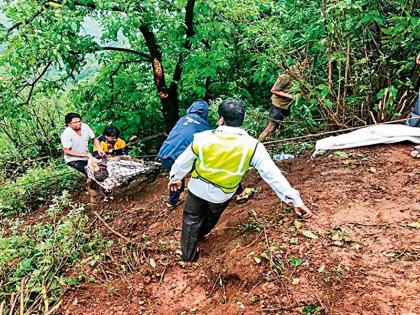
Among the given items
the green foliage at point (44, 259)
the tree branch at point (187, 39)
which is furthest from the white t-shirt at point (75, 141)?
the tree branch at point (187, 39)

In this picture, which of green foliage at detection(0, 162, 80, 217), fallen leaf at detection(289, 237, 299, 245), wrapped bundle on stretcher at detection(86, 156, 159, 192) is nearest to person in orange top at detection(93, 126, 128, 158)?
wrapped bundle on stretcher at detection(86, 156, 159, 192)

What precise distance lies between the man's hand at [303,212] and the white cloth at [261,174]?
88mm

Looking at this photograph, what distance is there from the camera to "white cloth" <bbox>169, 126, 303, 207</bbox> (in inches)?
125

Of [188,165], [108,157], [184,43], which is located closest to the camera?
[188,165]

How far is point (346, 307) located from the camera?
8.85 ft

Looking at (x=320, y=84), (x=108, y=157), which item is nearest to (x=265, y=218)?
(x=320, y=84)

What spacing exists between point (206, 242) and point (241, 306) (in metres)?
1.02

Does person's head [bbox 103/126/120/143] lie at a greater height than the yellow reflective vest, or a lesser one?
lesser

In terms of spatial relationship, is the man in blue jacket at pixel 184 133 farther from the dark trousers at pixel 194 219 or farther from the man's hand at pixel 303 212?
the man's hand at pixel 303 212

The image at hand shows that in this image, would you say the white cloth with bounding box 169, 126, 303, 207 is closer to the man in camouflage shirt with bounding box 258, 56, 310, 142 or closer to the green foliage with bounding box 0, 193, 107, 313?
the green foliage with bounding box 0, 193, 107, 313

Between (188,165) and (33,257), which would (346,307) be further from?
(33,257)

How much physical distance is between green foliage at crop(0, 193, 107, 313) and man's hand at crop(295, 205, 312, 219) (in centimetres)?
199

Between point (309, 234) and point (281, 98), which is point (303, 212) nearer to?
point (309, 234)

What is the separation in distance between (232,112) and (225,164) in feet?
1.33
